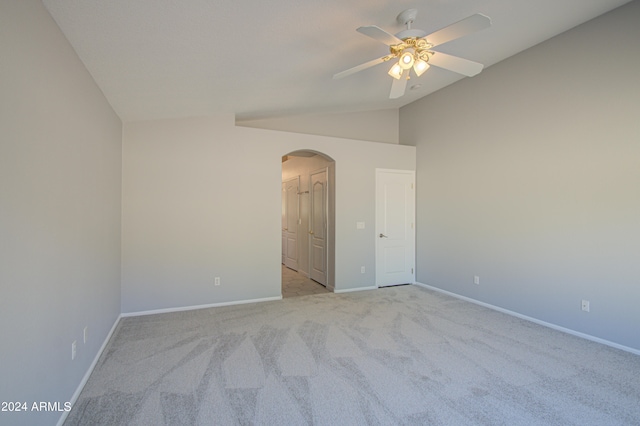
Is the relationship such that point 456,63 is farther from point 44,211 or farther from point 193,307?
point 193,307

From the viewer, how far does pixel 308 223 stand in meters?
6.33

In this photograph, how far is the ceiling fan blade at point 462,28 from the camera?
1952 mm

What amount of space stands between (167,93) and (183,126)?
0.96 meters

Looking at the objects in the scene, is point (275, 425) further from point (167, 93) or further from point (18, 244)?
point (167, 93)

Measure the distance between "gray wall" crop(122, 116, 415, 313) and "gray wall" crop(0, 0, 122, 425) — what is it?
1166 millimetres

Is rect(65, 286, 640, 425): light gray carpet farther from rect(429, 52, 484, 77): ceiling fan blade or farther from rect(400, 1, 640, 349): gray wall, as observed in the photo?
rect(429, 52, 484, 77): ceiling fan blade

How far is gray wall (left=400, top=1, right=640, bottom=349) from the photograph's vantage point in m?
3.02

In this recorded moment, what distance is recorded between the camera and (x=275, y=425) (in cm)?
190

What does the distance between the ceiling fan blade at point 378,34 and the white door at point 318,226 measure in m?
3.27

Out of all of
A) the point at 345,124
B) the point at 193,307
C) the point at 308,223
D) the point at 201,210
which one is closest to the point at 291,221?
the point at 308,223

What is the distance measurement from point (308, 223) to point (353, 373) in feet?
13.2

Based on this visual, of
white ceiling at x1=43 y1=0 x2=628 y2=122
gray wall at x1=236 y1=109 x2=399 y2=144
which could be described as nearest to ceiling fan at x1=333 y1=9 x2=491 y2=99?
white ceiling at x1=43 y1=0 x2=628 y2=122

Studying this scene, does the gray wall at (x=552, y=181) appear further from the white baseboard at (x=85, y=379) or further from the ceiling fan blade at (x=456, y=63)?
the white baseboard at (x=85, y=379)

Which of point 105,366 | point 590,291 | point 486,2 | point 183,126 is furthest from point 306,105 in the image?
point 590,291
